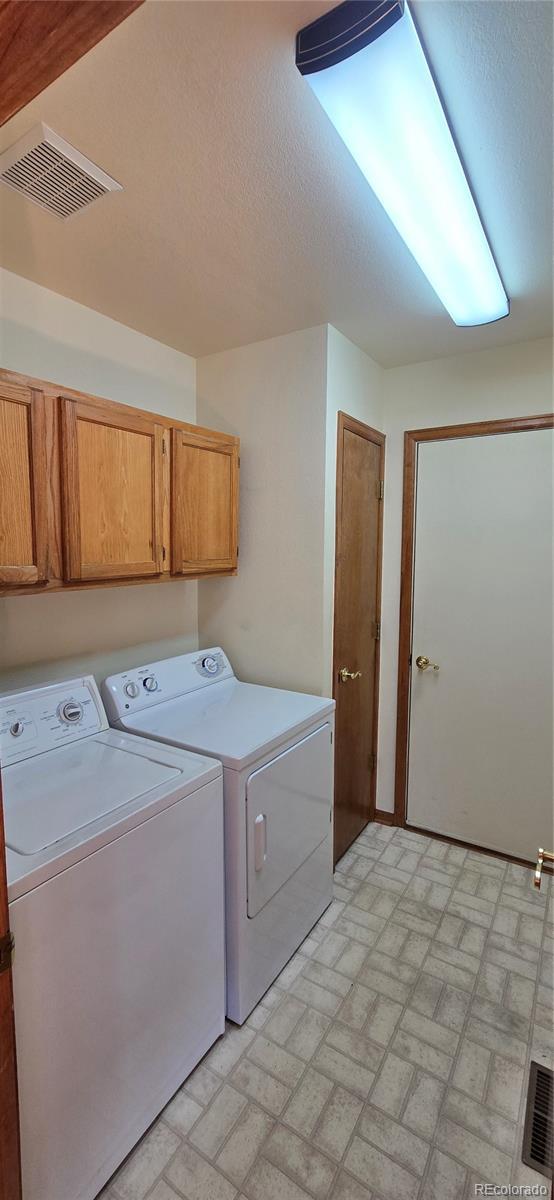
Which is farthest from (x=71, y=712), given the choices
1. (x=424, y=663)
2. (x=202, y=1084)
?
(x=424, y=663)

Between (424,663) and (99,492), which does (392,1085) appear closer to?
(424,663)

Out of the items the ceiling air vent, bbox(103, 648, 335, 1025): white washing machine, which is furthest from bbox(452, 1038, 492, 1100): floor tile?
the ceiling air vent

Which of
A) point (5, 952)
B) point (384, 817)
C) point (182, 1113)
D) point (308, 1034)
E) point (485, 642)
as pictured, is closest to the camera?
point (5, 952)

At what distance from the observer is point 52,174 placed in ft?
4.14

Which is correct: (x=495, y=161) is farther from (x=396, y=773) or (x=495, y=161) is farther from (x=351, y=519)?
(x=396, y=773)

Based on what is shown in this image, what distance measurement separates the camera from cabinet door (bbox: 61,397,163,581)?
5.29 ft

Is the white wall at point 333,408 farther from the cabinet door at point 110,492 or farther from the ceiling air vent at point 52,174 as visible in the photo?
the ceiling air vent at point 52,174

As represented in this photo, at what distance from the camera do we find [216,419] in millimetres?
2516

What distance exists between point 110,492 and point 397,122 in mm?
1244

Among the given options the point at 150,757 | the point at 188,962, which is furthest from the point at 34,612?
the point at 188,962

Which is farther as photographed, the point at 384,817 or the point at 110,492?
the point at 384,817

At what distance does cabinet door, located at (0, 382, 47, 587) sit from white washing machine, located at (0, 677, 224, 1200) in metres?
0.44

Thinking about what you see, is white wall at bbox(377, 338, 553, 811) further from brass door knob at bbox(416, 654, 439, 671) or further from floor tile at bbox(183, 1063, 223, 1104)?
floor tile at bbox(183, 1063, 223, 1104)

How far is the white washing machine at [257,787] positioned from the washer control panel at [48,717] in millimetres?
117
